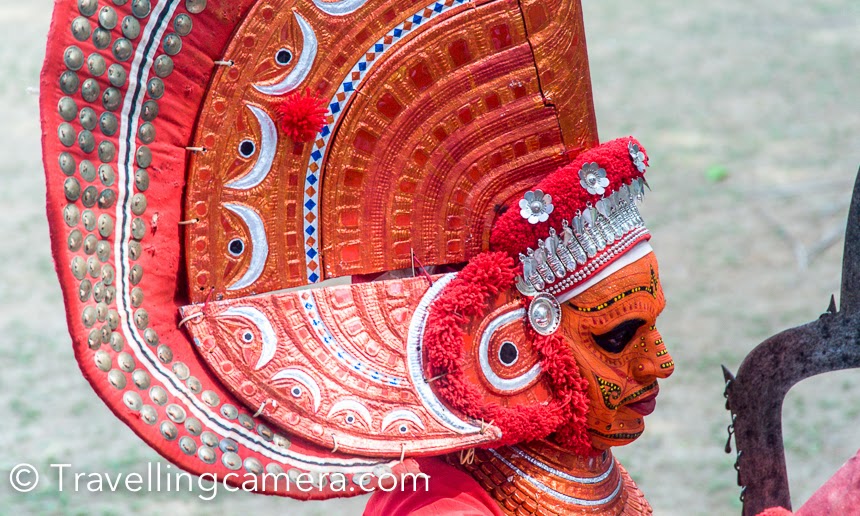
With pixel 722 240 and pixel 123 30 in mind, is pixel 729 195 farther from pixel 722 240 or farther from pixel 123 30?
pixel 123 30

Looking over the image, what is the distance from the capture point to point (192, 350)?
2324 mm

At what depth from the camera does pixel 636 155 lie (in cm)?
259

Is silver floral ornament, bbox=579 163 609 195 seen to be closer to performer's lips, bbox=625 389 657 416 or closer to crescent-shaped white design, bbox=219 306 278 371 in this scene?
performer's lips, bbox=625 389 657 416

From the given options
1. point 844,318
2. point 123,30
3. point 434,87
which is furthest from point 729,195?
point 123,30

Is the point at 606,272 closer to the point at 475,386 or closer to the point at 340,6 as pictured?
the point at 475,386

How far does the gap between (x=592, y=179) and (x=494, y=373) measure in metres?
0.51

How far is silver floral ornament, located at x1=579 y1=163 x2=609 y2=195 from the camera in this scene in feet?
8.24

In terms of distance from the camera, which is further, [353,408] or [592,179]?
[592,179]

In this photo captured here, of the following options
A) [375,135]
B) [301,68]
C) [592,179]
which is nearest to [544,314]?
[592,179]

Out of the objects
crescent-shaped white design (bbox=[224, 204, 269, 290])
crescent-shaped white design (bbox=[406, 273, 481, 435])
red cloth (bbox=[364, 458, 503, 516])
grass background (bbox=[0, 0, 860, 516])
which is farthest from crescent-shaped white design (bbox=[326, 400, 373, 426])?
grass background (bbox=[0, 0, 860, 516])

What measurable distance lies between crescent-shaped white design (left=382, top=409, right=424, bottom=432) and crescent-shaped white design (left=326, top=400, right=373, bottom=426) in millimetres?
35

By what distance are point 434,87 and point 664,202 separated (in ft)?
18.3

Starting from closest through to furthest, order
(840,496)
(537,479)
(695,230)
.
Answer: (840,496) < (537,479) < (695,230)

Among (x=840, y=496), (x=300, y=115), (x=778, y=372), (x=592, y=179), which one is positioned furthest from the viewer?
(x=778, y=372)
